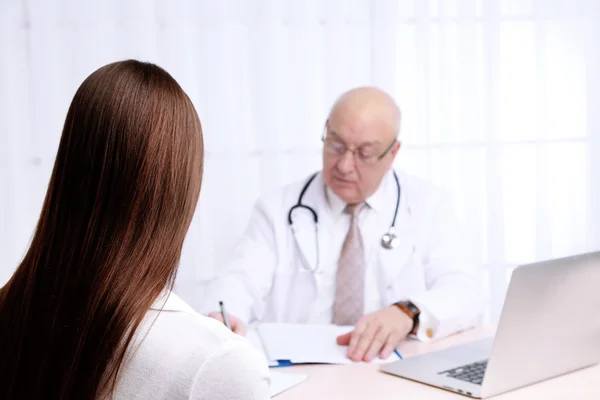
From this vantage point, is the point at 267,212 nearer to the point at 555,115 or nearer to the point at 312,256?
the point at 312,256

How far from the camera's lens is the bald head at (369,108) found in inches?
97.3

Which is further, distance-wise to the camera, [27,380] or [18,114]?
[18,114]

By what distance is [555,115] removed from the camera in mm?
3520

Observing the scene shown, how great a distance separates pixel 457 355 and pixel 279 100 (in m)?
1.77

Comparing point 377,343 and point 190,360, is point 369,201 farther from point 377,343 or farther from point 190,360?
point 190,360

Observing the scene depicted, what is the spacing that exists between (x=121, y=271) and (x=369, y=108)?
1.67 meters

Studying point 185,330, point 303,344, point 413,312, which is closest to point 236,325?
point 303,344

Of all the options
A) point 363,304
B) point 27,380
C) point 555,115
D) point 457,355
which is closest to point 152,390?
point 27,380

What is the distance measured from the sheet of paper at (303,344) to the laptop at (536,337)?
0.15 m

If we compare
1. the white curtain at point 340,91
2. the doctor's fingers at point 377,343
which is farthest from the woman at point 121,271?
the white curtain at point 340,91

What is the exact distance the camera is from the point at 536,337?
1.52 metres

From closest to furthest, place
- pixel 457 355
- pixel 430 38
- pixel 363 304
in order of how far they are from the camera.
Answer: pixel 457 355 < pixel 363 304 < pixel 430 38

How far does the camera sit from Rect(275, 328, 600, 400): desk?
1500mm

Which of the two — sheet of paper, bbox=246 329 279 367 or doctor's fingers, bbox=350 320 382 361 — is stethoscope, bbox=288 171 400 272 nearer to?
sheet of paper, bbox=246 329 279 367
